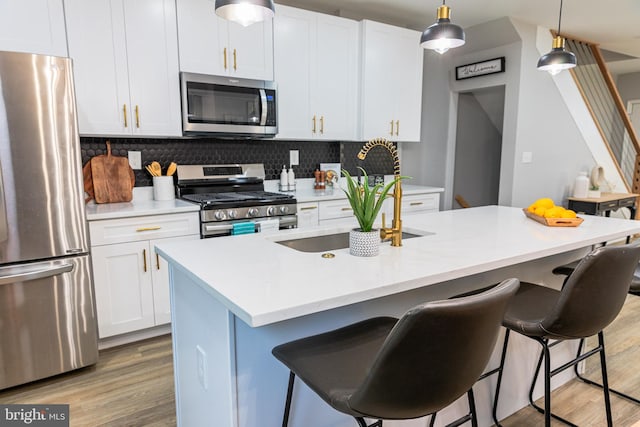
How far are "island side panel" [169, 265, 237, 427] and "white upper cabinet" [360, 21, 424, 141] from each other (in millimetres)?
2673

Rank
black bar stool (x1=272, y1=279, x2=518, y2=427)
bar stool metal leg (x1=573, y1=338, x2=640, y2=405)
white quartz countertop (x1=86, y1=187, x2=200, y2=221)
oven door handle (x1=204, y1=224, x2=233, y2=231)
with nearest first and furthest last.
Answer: black bar stool (x1=272, y1=279, x2=518, y2=427)
bar stool metal leg (x1=573, y1=338, x2=640, y2=405)
white quartz countertop (x1=86, y1=187, x2=200, y2=221)
oven door handle (x1=204, y1=224, x2=233, y2=231)

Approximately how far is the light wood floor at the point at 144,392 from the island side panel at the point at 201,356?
52 centimetres

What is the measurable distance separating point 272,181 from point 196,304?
240 cm

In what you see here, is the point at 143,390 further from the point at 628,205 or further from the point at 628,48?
the point at 628,48

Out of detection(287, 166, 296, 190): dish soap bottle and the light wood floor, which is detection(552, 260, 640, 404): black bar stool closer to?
the light wood floor

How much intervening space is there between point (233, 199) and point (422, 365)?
2.26m

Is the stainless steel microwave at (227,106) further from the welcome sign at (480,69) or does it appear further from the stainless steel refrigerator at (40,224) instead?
the welcome sign at (480,69)

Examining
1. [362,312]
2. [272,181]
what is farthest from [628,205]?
[362,312]

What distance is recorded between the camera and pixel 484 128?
17.6 feet

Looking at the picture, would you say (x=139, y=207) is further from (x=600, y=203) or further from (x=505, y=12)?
(x=600, y=203)

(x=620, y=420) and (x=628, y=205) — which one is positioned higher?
(x=628, y=205)

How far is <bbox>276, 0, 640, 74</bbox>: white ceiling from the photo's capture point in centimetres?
369

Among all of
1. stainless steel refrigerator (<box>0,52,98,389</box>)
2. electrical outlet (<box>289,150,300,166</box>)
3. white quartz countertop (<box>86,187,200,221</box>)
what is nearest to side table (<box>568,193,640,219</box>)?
electrical outlet (<box>289,150,300,166</box>)

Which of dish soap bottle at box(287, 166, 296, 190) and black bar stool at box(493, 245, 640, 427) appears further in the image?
dish soap bottle at box(287, 166, 296, 190)
